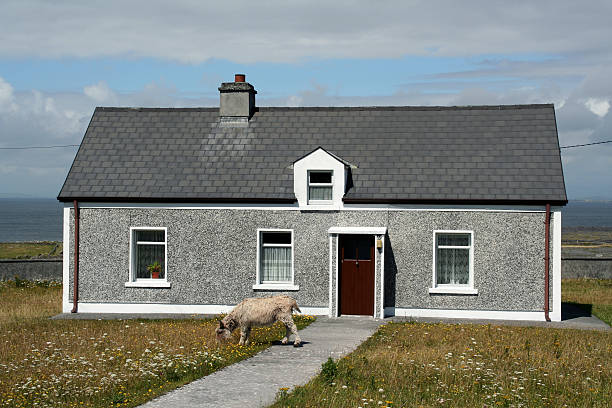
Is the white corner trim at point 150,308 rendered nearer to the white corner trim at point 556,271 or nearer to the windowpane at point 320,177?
the windowpane at point 320,177

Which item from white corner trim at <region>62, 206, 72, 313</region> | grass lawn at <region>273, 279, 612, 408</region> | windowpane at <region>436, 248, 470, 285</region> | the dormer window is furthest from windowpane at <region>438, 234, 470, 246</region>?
white corner trim at <region>62, 206, 72, 313</region>

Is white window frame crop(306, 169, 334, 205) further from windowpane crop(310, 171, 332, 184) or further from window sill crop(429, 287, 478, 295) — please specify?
window sill crop(429, 287, 478, 295)

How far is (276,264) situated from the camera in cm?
2133

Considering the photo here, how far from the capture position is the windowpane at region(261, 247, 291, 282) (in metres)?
21.3

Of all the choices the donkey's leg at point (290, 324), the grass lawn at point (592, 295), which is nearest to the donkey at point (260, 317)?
the donkey's leg at point (290, 324)

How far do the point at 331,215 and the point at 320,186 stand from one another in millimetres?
878

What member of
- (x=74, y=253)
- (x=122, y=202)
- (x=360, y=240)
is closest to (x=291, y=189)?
(x=360, y=240)

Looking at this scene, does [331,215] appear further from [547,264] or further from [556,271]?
[556,271]

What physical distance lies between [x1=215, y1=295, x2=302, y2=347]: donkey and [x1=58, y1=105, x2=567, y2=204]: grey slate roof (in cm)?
571

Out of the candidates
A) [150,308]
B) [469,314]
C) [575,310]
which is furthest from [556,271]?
[150,308]

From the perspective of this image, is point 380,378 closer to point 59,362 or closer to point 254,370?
point 254,370

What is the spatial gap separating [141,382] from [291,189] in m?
9.94

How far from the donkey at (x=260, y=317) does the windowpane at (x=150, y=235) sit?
655 cm

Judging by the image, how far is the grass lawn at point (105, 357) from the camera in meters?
11.4
